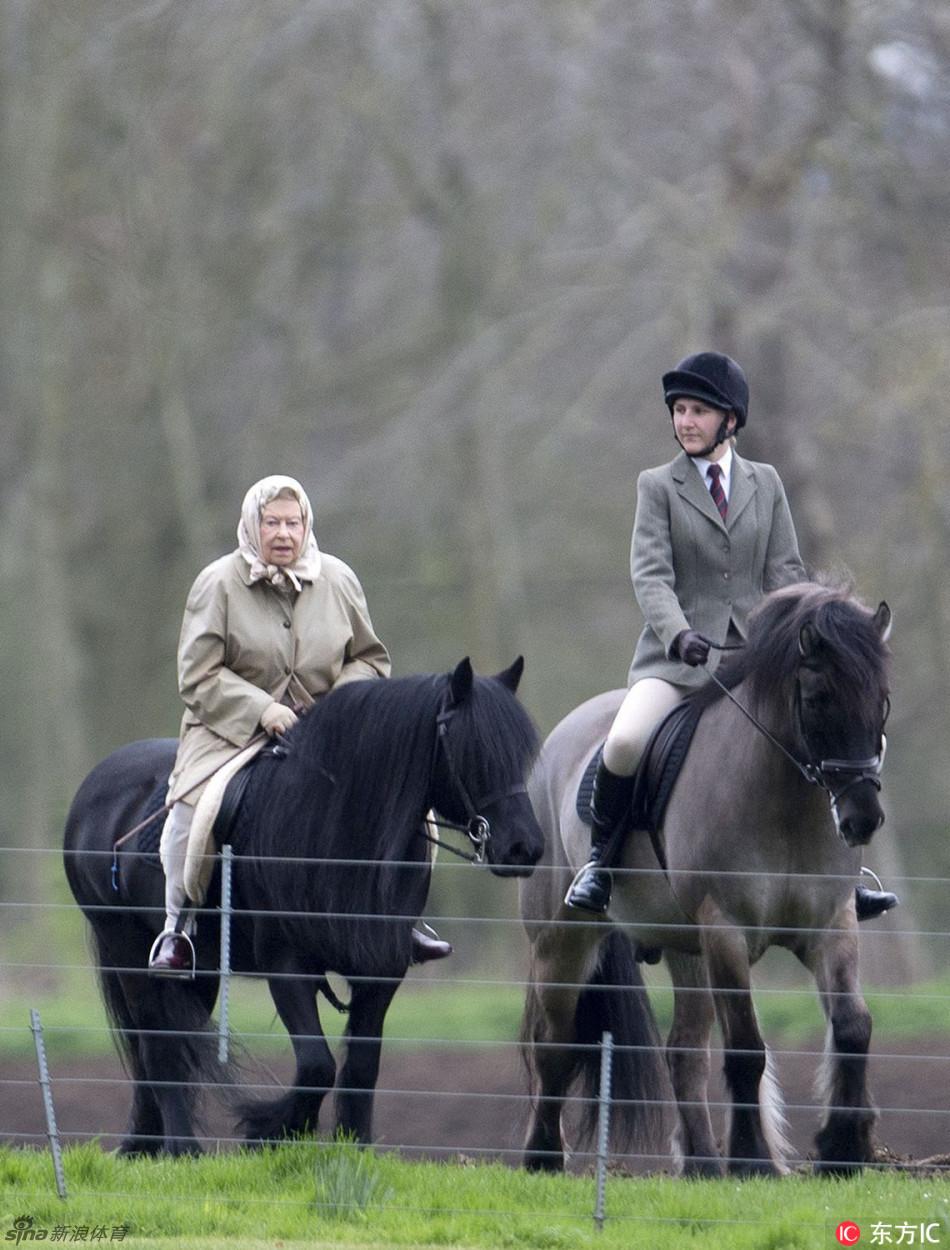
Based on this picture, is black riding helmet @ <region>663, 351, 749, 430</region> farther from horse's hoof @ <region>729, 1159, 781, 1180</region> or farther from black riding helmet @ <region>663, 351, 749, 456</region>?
horse's hoof @ <region>729, 1159, 781, 1180</region>

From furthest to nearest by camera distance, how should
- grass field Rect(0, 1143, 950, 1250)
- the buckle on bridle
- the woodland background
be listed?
the woodland background, the buckle on bridle, grass field Rect(0, 1143, 950, 1250)

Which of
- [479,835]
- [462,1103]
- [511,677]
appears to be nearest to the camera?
[479,835]

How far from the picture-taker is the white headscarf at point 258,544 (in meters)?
7.98

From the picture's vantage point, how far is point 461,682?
735 cm

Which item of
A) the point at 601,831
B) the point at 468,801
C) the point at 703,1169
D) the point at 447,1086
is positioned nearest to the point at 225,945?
the point at 468,801

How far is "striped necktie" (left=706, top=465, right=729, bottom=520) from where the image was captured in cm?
819

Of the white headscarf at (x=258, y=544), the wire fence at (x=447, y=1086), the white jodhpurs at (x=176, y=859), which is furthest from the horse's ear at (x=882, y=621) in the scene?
the white jodhpurs at (x=176, y=859)

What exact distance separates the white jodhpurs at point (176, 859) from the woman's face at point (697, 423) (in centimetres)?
236

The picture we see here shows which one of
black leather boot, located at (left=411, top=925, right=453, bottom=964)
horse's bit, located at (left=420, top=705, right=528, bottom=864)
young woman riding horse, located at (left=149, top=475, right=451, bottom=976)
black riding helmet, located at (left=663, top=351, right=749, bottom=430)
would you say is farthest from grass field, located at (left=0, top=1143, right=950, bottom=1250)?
black riding helmet, located at (left=663, top=351, right=749, bottom=430)

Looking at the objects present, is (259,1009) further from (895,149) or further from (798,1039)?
(895,149)

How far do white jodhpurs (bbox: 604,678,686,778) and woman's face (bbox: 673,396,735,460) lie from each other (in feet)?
3.00

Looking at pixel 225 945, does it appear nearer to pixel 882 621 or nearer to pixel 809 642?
A: pixel 809 642

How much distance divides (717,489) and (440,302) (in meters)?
10.6

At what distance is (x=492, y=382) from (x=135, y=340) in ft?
10.6
